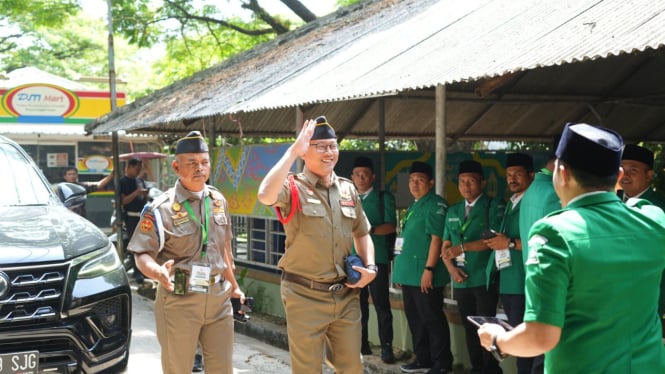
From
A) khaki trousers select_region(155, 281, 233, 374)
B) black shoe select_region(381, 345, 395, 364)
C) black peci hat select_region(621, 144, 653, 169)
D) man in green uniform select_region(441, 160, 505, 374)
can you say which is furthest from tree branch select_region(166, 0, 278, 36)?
khaki trousers select_region(155, 281, 233, 374)

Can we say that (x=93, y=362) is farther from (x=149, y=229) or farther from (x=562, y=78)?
(x=562, y=78)

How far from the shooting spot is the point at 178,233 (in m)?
5.26

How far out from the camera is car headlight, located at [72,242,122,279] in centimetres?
507

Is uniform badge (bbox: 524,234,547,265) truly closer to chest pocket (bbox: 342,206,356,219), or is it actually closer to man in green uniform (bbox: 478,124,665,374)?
man in green uniform (bbox: 478,124,665,374)

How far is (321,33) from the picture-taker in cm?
1192

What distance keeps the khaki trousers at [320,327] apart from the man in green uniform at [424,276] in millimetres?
2246

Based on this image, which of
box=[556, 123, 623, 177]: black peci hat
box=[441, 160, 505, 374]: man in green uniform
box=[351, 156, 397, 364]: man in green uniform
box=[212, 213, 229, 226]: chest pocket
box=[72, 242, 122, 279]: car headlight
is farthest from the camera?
box=[351, 156, 397, 364]: man in green uniform

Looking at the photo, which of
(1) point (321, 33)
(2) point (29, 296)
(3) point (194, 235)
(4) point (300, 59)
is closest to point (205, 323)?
(3) point (194, 235)

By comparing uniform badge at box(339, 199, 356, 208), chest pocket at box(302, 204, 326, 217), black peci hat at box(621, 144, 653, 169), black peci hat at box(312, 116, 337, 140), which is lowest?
chest pocket at box(302, 204, 326, 217)

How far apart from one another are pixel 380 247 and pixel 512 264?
202 cm

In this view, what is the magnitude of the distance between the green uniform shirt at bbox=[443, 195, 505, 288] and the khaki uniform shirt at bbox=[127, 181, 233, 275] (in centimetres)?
254

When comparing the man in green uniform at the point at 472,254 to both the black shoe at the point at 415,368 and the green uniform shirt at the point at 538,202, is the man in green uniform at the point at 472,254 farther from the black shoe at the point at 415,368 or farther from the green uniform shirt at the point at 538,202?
the green uniform shirt at the point at 538,202

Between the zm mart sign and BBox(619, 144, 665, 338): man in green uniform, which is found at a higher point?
the zm mart sign

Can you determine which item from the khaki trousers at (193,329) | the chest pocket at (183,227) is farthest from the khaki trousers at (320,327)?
the chest pocket at (183,227)
